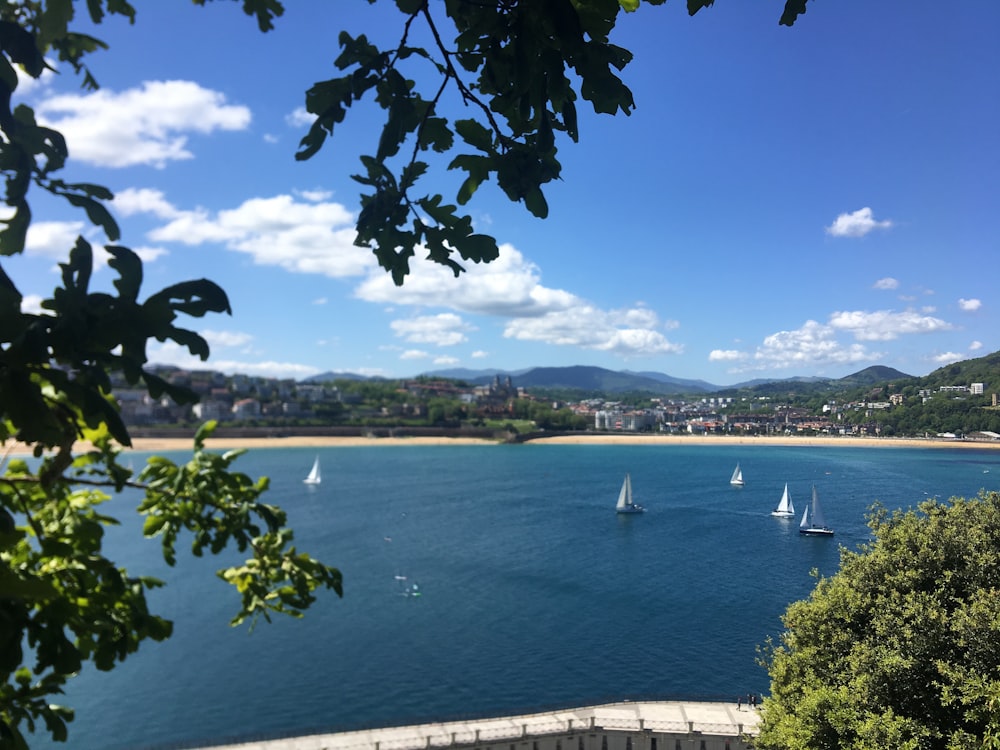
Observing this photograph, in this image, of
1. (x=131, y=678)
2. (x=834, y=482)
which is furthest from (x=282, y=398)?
(x=131, y=678)

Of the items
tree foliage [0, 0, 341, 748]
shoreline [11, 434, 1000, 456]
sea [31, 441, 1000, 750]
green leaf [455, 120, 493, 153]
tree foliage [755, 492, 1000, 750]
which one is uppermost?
green leaf [455, 120, 493, 153]

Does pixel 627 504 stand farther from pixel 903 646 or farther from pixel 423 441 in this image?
pixel 423 441

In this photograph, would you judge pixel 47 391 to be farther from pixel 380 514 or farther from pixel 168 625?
pixel 380 514

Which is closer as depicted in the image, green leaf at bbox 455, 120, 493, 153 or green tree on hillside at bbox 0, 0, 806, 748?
green tree on hillside at bbox 0, 0, 806, 748

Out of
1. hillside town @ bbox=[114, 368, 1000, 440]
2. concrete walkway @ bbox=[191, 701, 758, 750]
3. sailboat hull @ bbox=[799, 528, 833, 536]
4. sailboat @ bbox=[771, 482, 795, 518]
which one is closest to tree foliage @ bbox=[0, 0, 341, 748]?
concrete walkway @ bbox=[191, 701, 758, 750]

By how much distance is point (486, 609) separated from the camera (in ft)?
86.3

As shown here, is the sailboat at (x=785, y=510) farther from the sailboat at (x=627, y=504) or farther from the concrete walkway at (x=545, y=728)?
the concrete walkway at (x=545, y=728)

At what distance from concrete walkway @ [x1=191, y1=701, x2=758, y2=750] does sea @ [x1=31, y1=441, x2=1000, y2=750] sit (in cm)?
151

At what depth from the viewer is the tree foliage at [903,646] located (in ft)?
22.8

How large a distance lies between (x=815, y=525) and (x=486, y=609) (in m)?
22.1

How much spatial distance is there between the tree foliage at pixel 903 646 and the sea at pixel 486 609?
1708 mm

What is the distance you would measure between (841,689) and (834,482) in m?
49.2

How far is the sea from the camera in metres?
18.4

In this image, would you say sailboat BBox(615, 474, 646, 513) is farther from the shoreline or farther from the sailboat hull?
the shoreline
